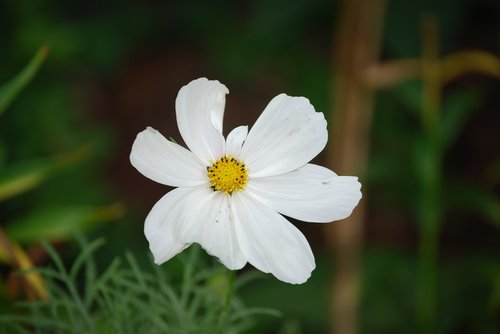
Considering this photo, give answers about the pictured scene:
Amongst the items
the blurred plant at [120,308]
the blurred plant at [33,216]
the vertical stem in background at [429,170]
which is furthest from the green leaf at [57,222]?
the vertical stem in background at [429,170]

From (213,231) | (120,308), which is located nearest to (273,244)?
(213,231)

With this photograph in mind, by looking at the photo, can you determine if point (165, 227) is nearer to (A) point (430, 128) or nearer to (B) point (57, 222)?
(B) point (57, 222)

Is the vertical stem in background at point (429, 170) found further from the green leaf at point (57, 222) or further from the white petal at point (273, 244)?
the white petal at point (273, 244)

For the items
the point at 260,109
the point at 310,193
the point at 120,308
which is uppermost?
the point at 260,109

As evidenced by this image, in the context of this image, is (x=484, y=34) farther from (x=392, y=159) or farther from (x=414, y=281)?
(x=414, y=281)

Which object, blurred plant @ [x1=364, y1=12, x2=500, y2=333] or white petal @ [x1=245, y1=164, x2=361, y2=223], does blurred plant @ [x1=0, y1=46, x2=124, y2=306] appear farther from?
blurred plant @ [x1=364, y1=12, x2=500, y2=333]

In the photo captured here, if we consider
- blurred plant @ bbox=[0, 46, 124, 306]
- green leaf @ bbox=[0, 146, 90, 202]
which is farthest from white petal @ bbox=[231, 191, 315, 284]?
green leaf @ bbox=[0, 146, 90, 202]
